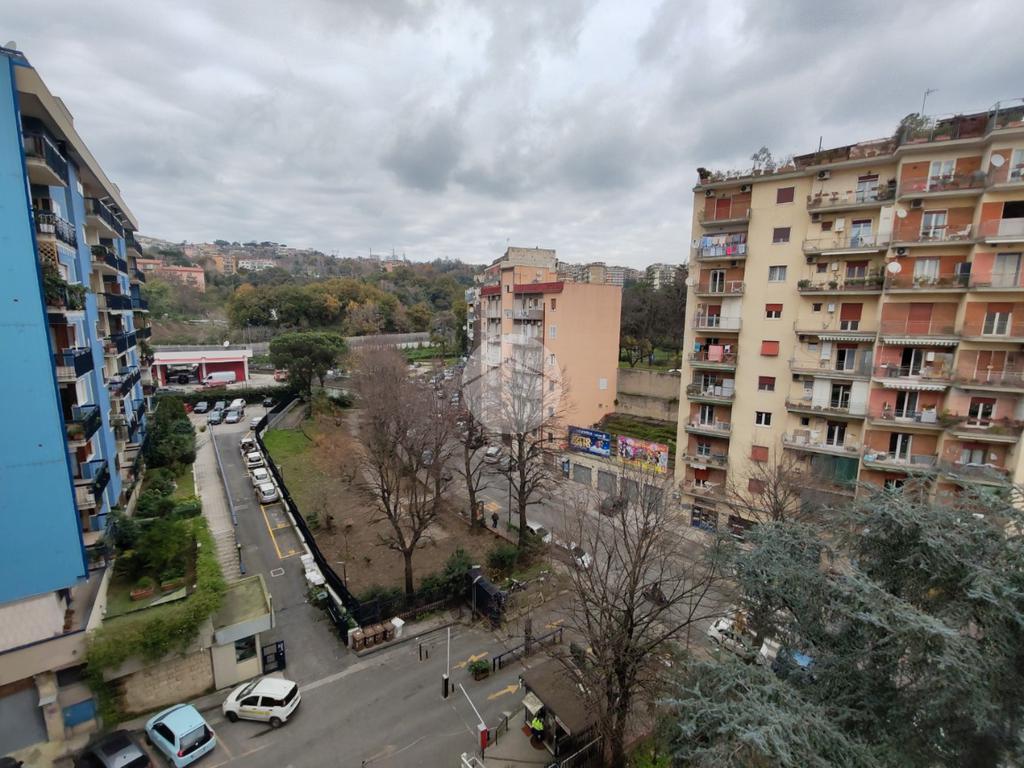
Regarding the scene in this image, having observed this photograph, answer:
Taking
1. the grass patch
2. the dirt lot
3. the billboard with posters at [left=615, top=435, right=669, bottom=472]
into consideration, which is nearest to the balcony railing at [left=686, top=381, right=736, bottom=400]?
the billboard with posters at [left=615, top=435, right=669, bottom=472]

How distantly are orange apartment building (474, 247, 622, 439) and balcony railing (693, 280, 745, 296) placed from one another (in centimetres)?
901

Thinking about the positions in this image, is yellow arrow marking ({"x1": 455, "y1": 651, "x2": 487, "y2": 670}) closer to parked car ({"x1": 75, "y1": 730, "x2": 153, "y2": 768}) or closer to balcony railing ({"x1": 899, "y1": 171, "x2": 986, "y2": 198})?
parked car ({"x1": 75, "y1": 730, "x2": 153, "y2": 768})

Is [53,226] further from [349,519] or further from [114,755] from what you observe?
[349,519]

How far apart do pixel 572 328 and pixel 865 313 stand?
1573 cm

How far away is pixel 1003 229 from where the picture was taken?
54.2ft

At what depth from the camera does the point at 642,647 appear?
35.5 ft

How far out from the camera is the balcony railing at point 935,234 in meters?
17.2

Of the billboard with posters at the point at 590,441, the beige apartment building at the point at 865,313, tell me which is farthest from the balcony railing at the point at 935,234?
the billboard with posters at the point at 590,441

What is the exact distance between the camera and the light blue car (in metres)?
11.2

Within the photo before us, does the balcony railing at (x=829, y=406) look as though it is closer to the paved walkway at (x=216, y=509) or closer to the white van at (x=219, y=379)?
the paved walkway at (x=216, y=509)

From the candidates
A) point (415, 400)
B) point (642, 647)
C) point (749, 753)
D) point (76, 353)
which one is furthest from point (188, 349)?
point (749, 753)

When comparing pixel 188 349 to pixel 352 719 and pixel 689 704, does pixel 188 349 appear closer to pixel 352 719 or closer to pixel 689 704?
pixel 352 719

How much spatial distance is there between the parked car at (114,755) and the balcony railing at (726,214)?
2691 centimetres

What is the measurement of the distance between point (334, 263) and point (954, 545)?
159086 mm
